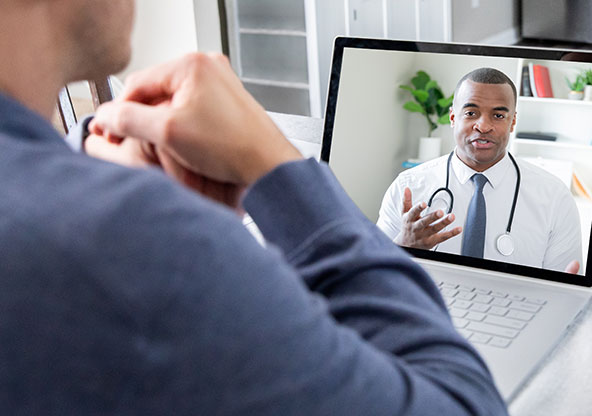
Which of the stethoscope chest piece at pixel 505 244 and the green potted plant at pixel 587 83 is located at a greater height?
the green potted plant at pixel 587 83

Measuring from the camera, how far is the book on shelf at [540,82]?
860 millimetres

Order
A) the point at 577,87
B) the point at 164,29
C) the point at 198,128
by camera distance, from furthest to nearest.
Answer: the point at 164,29 → the point at 577,87 → the point at 198,128

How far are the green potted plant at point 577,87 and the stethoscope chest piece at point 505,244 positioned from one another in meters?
0.18

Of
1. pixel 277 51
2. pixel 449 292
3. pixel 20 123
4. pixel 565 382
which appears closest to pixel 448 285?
pixel 449 292

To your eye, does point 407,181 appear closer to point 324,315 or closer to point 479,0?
point 324,315

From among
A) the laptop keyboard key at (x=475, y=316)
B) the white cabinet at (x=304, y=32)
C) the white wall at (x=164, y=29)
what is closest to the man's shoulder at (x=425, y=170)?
the laptop keyboard key at (x=475, y=316)

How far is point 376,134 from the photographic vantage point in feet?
3.27

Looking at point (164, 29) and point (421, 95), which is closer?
point (421, 95)

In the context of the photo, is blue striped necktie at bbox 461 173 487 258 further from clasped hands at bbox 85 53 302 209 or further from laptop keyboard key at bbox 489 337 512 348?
clasped hands at bbox 85 53 302 209

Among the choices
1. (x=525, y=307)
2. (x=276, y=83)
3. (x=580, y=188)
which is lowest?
(x=276, y=83)

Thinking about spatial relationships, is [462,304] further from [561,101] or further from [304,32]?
[304,32]

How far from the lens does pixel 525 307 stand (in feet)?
2.58

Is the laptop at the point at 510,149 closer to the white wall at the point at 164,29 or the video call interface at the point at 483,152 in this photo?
the video call interface at the point at 483,152

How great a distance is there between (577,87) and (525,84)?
0.21 ft
